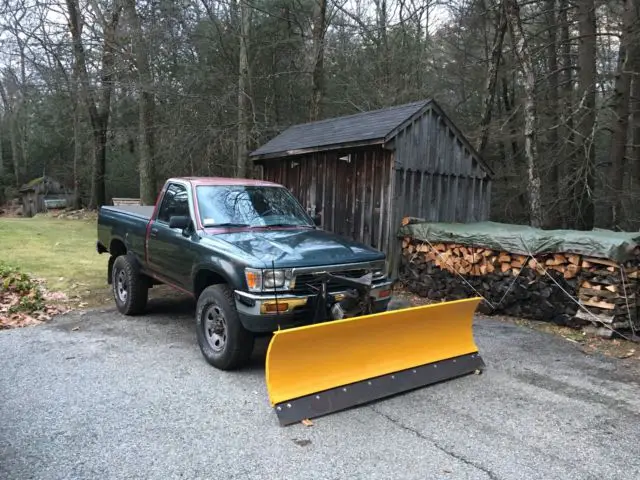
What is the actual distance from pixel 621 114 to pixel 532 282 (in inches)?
305

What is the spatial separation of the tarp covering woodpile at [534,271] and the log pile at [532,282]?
11 mm

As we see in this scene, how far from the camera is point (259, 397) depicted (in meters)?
4.35

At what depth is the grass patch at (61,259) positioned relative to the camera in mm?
8691

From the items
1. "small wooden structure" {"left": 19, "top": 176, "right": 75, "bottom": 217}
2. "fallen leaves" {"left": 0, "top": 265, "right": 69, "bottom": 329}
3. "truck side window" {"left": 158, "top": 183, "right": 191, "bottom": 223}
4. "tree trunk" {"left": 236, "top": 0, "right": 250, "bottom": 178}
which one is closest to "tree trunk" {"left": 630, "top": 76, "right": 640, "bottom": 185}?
"tree trunk" {"left": 236, "top": 0, "right": 250, "bottom": 178}

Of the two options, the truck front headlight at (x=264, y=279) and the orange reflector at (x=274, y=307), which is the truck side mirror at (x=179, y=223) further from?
the orange reflector at (x=274, y=307)

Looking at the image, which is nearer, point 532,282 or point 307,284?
point 307,284

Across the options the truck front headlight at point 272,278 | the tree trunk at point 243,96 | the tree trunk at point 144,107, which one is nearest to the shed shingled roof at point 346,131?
the tree trunk at point 243,96

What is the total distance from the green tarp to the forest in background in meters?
4.66

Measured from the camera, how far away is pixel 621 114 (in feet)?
40.2

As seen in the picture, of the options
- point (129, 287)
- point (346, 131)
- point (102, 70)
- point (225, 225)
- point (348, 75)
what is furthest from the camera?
point (348, 75)

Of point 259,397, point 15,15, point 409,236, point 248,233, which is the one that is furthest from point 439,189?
point 15,15

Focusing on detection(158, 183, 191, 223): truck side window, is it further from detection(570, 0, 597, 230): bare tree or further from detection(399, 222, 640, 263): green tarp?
detection(570, 0, 597, 230): bare tree

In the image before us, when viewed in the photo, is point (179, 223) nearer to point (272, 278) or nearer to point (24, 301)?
point (272, 278)

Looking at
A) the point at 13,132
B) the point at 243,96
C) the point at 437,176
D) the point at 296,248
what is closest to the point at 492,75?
the point at 437,176
